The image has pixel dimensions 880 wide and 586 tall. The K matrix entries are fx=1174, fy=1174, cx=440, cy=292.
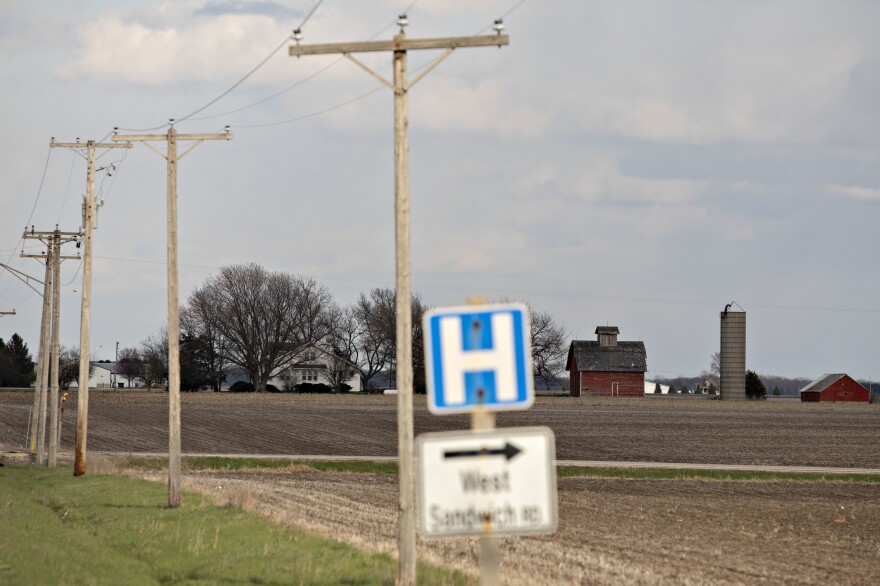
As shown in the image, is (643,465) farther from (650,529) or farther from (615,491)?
(650,529)

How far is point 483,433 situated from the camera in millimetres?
8195

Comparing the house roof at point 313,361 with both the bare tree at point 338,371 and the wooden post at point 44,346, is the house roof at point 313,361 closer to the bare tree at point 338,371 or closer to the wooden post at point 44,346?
the bare tree at point 338,371

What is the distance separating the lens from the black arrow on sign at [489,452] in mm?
8195

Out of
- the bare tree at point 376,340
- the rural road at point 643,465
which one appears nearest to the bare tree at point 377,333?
the bare tree at point 376,340

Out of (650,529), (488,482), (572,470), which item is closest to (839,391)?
(572,470)

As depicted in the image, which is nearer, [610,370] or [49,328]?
[49,328]

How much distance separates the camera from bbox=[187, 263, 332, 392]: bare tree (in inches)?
5281

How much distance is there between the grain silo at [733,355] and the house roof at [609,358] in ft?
52.5

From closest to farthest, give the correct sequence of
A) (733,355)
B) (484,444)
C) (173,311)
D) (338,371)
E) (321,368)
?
(484,444), (173,311), (733,355), (338,371), (321,368)

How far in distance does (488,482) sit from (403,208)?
797 cm

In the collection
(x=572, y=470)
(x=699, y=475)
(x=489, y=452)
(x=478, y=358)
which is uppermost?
(x=478, y=358)

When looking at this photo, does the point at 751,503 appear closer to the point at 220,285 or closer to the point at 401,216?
the point at 401,216

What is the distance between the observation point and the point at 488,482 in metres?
8.29

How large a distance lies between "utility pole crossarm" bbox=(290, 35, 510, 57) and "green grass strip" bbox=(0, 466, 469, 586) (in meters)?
7.04
